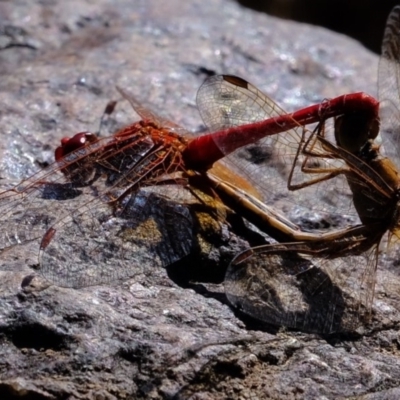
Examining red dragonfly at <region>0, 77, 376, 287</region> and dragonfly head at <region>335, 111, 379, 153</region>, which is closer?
red dragonfly at <region>0, 77, 376, 287</region>

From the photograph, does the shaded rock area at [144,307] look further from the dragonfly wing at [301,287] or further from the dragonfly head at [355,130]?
the dragonfly head at [355,130]

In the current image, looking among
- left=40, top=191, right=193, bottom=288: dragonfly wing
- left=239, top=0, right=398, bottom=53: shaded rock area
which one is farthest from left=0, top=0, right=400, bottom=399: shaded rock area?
left=239, top=0, right=398, bottom=53: shaded rock area

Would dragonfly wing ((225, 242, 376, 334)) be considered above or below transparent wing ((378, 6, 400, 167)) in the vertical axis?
below

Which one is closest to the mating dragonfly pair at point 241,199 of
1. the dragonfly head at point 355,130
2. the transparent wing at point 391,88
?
the dragonfly head at point 355,130

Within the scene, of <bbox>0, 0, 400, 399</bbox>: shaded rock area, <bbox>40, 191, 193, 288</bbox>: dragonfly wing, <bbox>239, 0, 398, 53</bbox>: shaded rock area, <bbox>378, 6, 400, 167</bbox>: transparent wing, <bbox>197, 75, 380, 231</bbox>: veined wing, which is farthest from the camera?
<bbox>239, 0, 398, 53</bbox>: shaded rock area

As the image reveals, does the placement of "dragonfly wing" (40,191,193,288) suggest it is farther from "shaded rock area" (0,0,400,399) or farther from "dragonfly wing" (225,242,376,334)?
"dragonfly wing" (225,242,376,334)

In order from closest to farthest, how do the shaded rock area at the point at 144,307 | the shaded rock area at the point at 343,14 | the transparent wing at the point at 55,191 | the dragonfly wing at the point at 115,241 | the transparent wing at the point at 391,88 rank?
the shaded rock area at the point at 144,307 → the dragonfly wing at the point at 115,241 → the transparent wing at the point at 55,191 → the transparent wing at the point at 391,88 → the shaded rock area at the point at 343,14
